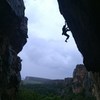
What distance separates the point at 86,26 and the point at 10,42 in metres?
41.8

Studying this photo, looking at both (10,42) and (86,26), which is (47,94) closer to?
(10,42)

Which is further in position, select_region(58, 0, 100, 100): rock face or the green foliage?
the green foliage

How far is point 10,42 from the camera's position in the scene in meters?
51.4

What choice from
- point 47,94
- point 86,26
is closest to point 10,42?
point 86,26

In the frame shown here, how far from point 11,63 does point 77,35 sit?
125 ft

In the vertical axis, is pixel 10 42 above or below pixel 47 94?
above

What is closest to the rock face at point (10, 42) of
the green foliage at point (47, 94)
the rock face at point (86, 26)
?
the green foliage at point (47, 94)

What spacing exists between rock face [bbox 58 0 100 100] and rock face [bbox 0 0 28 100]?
87.2 feet

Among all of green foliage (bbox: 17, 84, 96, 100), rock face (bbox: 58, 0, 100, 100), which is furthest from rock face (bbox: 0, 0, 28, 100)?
rock face (bbox: 58, 0, 100, 100)

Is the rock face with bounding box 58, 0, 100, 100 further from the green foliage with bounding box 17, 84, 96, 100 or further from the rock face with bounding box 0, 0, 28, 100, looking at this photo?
the green foliage with bounding box 17, 84, 96, 100

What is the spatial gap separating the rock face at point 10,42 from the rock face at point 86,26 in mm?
26580

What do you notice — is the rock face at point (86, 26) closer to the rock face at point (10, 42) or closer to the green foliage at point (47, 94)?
the rock face at point (10, 42)

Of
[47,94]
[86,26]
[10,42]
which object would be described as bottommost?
[86,26]

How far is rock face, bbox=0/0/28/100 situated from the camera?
41.0 m
